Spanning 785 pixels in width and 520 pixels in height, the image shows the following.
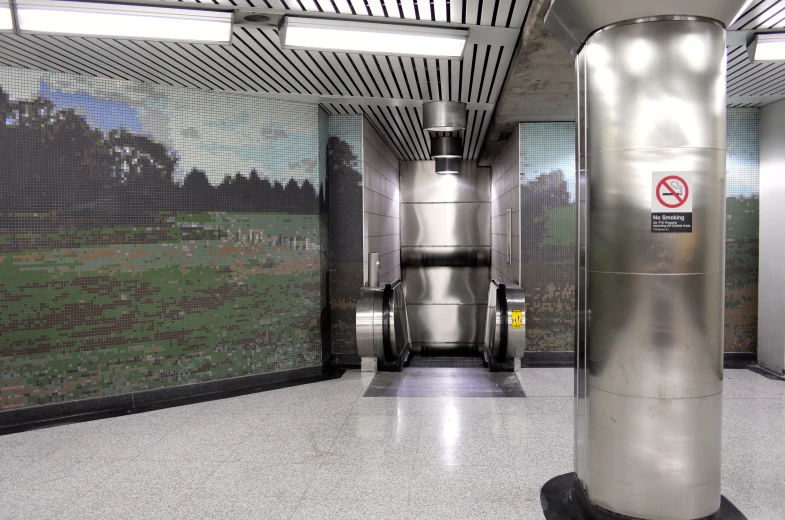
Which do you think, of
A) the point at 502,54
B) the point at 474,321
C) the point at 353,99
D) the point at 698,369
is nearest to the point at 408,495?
the point at 698,369

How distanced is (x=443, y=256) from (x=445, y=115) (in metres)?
5.57

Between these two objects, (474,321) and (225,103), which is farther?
(474,321)

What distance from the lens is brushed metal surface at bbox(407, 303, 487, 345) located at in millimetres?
11633

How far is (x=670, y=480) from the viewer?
284 centimetres

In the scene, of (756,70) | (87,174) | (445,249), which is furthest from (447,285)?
(87,174)

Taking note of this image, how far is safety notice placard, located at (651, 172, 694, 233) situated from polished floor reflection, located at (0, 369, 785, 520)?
163 centimetres

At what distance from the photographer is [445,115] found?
20.8 ft

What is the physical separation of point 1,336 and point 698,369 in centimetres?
524

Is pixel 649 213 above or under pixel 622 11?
under

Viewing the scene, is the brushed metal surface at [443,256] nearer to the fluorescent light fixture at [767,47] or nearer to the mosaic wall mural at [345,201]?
the mosaic wall mural at [345,201]

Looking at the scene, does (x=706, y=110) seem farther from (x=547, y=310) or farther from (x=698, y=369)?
(x=547, y=310)

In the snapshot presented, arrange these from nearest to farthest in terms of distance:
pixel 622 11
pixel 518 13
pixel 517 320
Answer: pixel 622 11 → pixel 518 13 → pixel 517 320

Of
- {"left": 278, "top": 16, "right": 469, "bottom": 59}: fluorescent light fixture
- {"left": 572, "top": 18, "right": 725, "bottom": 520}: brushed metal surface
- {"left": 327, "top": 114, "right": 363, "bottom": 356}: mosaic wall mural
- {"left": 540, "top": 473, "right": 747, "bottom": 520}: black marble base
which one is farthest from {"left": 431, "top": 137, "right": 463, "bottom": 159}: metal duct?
{"left": 540, "top": 473, "right": 747, "bottom": 520}: black marble base

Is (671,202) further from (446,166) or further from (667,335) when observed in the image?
(446,166)
